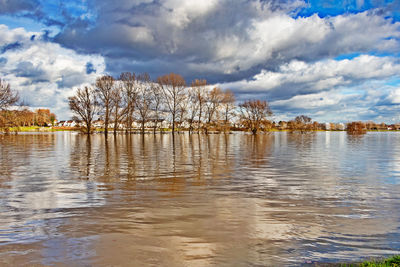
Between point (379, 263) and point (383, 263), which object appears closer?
Answer: point (383, 263)

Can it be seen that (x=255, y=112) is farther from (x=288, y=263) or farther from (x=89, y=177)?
(x=288, y=263)

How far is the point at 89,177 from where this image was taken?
40.7 ft

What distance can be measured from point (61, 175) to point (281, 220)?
33.7 ft

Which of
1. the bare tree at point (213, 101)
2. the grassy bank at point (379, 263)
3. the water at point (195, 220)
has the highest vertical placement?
the bare tree at point (213, 101)

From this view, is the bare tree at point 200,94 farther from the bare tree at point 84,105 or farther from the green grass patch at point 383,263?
the green grass patch at point 383,263

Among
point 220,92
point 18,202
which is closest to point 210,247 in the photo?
point 18,202

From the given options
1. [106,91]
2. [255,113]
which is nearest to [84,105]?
[106,91]

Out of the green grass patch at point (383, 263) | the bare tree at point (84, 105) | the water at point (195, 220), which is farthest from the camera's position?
the bare tree at point (84, 105)

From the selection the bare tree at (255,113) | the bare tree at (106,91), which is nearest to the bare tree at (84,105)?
the bare tree at (106,91)

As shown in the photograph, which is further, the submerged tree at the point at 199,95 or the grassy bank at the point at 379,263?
the submerged tree at the point at 199,95

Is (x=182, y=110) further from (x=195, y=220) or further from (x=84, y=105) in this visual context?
(x=195, y=220)

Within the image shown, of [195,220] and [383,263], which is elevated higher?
[383,263]

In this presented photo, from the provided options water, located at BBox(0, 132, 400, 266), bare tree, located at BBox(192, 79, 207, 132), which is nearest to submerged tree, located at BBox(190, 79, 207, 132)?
bare tree, located at BBox(192, 79, 207, 132)

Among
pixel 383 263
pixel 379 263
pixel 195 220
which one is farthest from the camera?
pixel 195 220
